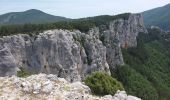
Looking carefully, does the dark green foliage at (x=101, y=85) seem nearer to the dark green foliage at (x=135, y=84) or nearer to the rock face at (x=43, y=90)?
the rock face at (x=43, y=90)

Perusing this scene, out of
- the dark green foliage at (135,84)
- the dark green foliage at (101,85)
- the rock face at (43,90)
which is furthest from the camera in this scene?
the dark green foliage at (135,84)

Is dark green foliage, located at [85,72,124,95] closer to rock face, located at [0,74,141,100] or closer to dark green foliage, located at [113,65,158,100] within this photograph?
rock face, located at [0,74,141,100]

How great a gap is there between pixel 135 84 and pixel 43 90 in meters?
131

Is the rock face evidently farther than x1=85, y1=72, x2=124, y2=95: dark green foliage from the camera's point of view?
No

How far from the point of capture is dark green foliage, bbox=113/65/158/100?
16000 cm

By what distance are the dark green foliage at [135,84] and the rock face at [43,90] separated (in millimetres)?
114118

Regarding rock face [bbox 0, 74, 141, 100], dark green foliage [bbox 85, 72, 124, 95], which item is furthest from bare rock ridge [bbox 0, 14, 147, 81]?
rock face [bbox 0, 74, 141, 100]

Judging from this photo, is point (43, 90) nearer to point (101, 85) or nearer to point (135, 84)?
point (101, 85)

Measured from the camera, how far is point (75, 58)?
131750 mm

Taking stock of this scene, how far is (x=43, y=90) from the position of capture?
4012 cm

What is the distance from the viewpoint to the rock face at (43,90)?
130ft

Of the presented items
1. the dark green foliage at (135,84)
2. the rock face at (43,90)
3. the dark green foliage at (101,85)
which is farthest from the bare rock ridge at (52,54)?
the rock face at (43,90)

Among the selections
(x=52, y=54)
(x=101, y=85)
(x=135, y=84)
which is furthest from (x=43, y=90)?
(x=135, y=84)

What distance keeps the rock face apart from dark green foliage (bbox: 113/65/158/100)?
114118 millimetres
